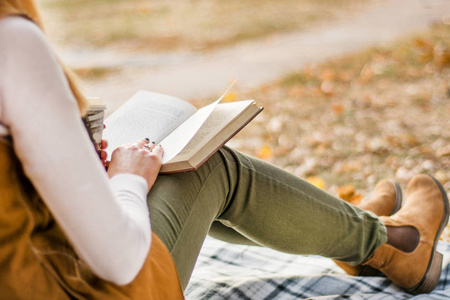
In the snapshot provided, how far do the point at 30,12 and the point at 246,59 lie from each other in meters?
4.78

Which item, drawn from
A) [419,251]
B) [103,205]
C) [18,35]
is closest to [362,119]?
[419,251]

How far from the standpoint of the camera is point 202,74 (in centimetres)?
521

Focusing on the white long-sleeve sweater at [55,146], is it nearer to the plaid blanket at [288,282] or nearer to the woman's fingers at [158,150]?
the woman's fingers at [158,150]

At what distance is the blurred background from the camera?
3059 millimetres

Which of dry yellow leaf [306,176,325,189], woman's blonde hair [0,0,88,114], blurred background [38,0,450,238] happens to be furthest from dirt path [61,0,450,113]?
woman's blonde hair [0,0,88,114]

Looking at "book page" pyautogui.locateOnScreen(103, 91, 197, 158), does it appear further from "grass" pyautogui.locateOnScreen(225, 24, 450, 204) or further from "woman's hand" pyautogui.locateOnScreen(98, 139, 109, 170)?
"grass" pyautogui.locateOnScreen(225, 24, 450, 204)

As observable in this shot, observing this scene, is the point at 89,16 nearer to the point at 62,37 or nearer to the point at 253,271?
the point at 62,37

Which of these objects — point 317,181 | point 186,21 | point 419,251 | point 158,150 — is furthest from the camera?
point 186,21

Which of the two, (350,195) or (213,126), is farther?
(350,195)

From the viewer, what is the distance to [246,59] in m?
5.60

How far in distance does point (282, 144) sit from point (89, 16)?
7.23 m

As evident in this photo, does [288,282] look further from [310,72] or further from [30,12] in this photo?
[310,72]

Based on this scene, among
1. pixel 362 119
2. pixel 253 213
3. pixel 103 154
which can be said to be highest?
pixel 103 154

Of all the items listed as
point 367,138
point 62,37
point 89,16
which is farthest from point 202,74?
point 89,16
